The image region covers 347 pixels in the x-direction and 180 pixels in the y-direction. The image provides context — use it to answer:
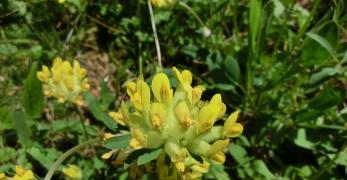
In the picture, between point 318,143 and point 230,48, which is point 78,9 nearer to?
point 230,48

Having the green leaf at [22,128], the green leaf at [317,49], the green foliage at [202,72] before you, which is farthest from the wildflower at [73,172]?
the green leaf at [317,49]

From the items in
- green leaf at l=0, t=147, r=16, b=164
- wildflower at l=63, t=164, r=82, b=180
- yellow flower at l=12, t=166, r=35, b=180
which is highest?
yellow flower at l=12, t=166, r=35, b=180

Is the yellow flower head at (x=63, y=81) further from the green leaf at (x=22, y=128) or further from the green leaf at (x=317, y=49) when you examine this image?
the green leaf at (x=317, y=49)

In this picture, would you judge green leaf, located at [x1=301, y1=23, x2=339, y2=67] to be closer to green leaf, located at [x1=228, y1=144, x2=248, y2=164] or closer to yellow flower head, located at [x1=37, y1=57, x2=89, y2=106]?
green leaf, located at [x1=228, y1=144, x2=248, y2=164]

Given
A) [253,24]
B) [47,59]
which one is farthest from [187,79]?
[47,59]

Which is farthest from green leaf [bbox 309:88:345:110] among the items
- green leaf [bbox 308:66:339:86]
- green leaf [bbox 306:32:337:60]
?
green leaf [bbox 306:32:337:60]

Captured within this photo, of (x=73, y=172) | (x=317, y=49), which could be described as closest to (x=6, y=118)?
(x=73, y=172)
